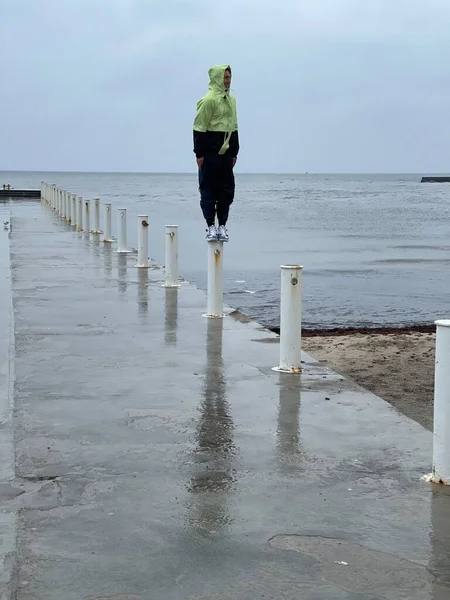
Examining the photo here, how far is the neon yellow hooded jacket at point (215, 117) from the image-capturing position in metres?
10.3

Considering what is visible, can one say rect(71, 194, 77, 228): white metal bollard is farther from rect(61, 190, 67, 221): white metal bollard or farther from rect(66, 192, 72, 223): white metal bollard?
rect(61, 190, 67, 221): white metal bollard

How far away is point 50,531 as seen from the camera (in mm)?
4297

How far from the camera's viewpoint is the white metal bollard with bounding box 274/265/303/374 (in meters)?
7.79

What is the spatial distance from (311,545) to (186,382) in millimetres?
3230

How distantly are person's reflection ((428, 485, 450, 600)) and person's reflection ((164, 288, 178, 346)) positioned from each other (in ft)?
14.6

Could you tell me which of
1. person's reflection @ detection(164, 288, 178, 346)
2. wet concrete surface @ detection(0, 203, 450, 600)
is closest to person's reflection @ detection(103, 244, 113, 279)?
person's reflection @ detection(164, 288, 178, 346)

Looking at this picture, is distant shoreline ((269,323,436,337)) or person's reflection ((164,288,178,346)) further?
distant shoreline ((269,323,436,337))

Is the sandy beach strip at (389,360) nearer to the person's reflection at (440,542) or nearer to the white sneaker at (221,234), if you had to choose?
the white sneaker at (221,234)

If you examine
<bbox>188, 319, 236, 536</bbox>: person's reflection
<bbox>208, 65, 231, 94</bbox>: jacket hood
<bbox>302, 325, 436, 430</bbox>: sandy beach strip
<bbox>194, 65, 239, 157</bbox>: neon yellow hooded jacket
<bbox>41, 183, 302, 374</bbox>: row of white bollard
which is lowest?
<bbox>302, 325, 436, 430</bbox>: sandy beach strip

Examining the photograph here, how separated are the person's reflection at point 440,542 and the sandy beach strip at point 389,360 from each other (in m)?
3.95

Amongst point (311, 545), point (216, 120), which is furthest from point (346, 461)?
point (216, 120)

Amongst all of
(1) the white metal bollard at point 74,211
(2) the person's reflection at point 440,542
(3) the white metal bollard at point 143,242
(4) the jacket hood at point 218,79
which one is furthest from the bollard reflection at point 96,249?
(2) the person's reflection at point 440,542

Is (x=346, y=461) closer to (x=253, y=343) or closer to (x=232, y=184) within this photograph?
(x=253, y=343)

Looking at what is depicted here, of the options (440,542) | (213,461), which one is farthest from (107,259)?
(440,542)
